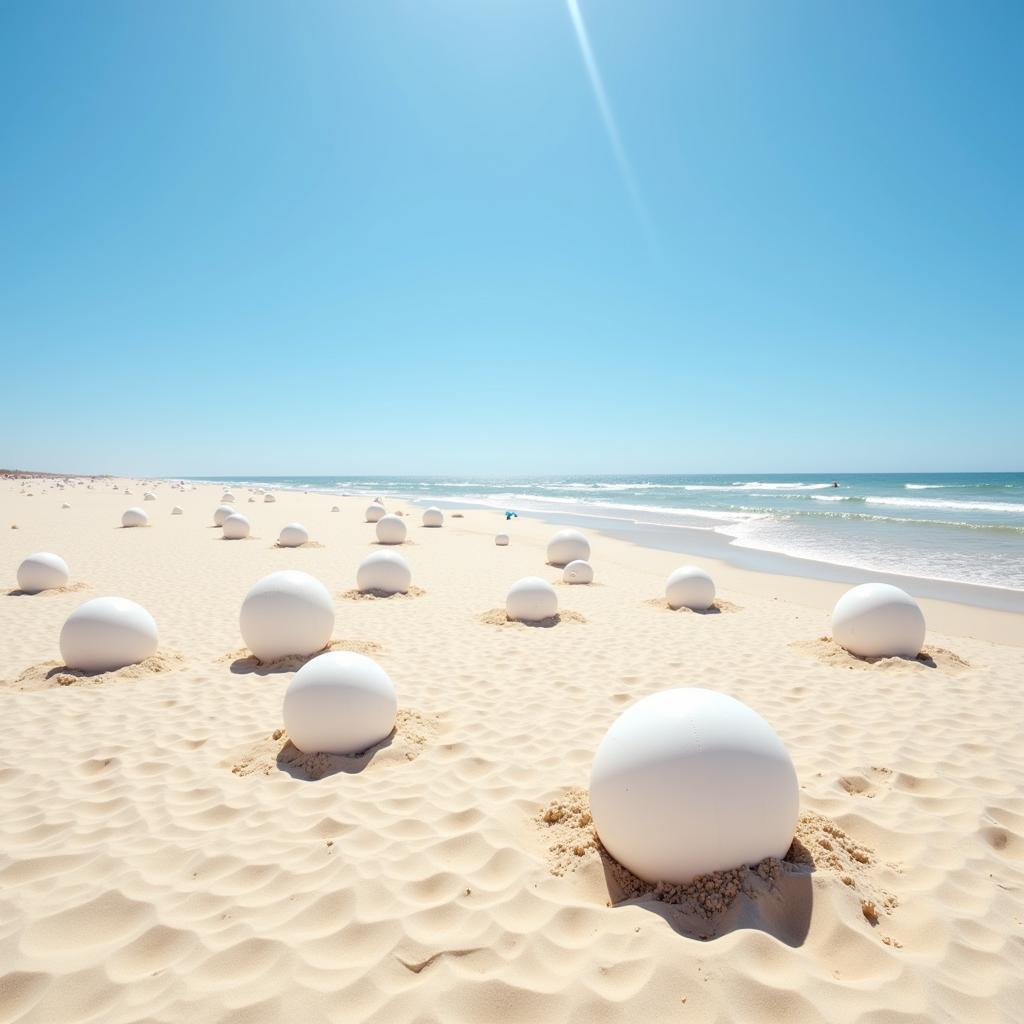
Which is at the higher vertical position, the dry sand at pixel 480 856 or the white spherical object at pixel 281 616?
the white spherical object at pixel 281 616

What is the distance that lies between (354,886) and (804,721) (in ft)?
15.5

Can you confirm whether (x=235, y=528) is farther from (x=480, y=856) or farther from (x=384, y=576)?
(x=480, y=856)

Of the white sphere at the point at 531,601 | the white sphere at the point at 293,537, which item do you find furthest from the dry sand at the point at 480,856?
the white sphere at the point at 293,537

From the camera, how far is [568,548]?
16.2m

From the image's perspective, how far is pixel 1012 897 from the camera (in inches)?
137

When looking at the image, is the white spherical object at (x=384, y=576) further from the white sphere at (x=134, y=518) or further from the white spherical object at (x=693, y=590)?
the white sphere at (x=134, y=518)

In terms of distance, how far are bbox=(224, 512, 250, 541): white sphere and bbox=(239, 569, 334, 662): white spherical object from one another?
47.6ft

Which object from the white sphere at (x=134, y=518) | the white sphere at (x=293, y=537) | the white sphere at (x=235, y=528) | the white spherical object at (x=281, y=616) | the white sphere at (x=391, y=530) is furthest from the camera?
the white sphere at (x=134, y=518)

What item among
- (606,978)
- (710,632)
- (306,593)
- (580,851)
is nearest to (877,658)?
(710,632)

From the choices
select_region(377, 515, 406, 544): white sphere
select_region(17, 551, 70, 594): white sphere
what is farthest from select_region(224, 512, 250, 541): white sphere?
select_region(17, 551, 70, 594): white sphere

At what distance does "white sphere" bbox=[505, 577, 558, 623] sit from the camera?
397 inches

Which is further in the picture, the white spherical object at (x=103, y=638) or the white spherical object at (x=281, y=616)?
the white spherical object at (x=281, y=616)

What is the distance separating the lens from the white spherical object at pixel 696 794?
323 cm

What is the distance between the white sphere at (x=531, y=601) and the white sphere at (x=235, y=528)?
14.4 m
